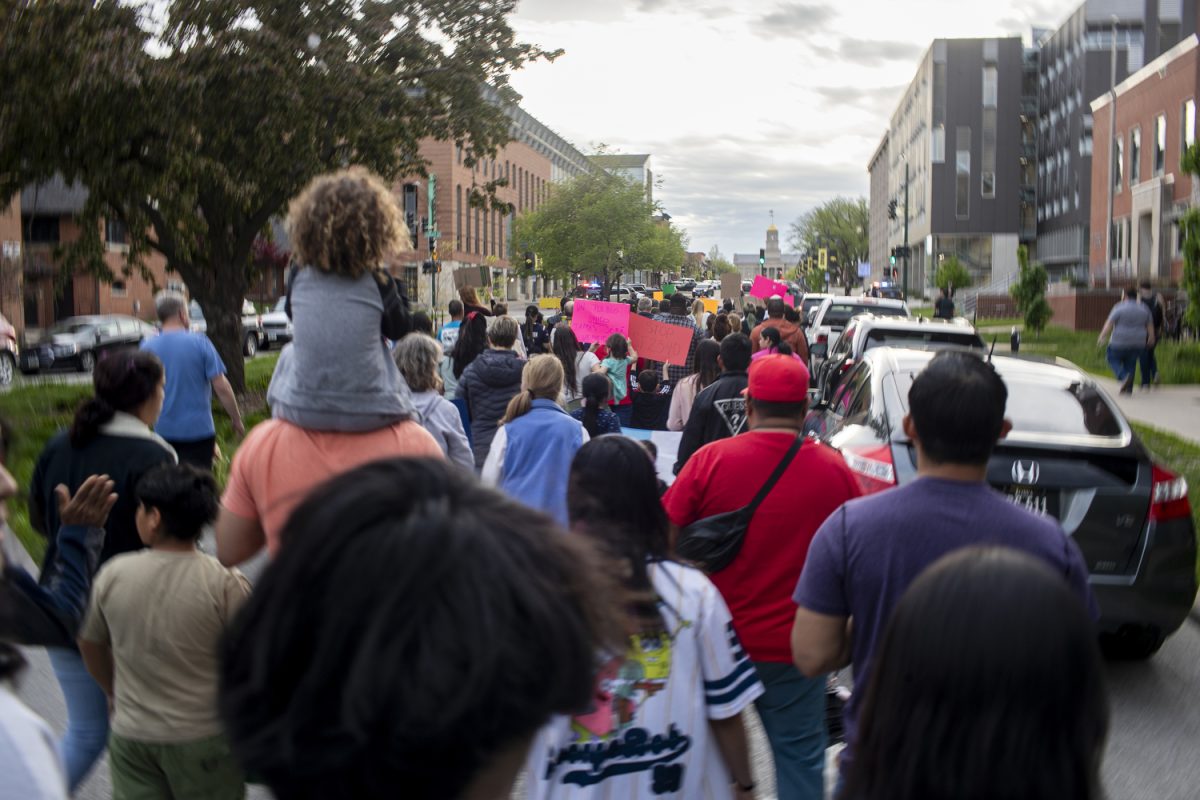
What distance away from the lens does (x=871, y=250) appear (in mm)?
135750

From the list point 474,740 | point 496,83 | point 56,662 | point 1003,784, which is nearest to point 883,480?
point 56,662

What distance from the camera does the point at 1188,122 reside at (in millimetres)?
40812

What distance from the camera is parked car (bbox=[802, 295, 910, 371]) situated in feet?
72.4

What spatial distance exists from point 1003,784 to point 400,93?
70.3ft

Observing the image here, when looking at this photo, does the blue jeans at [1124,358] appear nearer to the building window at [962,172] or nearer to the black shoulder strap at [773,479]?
the black shoulder strap at [773,479]

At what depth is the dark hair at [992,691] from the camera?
1.56 meters

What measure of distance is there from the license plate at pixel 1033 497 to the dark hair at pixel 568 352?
5867 mm

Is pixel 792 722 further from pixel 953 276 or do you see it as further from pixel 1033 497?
pixel 953 276

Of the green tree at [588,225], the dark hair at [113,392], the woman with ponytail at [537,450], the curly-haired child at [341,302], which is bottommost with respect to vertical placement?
the woman with ponytail at [537,450]

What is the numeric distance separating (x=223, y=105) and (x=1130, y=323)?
15.5 metres

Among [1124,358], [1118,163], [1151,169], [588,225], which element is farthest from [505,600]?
[588,225]

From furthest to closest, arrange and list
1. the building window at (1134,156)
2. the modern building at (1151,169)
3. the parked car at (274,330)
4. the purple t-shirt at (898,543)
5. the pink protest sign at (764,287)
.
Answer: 1. the building window at (1134,156)
2. the parked car at (274,330)
3. the modern building at (1151,169)
4. the pink protest sign at (764,287)
5. the purple t-shirt at (898,543)

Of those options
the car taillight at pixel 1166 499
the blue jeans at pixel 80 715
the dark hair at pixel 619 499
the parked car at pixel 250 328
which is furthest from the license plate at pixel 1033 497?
the parked car at pixel 250 328

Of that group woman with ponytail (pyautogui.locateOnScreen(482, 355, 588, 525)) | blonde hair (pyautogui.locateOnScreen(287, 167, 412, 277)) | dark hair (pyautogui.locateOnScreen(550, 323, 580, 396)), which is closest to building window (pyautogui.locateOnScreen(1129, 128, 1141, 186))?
dark hair (pyautogui.locateOnScreen(550, 323, 580, 396))
